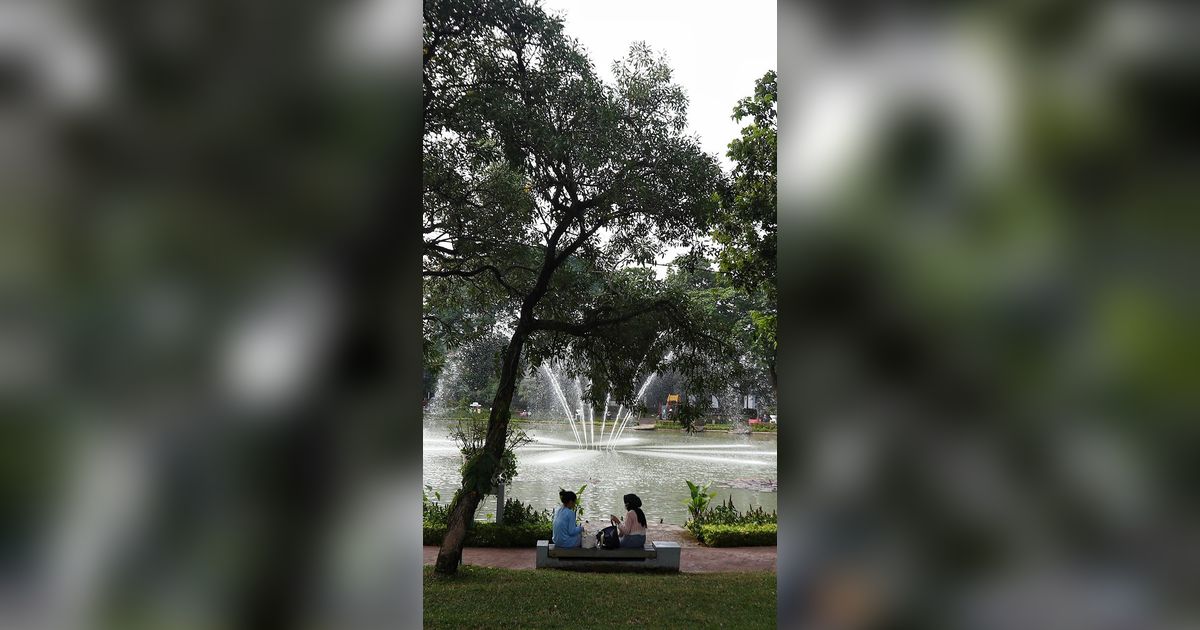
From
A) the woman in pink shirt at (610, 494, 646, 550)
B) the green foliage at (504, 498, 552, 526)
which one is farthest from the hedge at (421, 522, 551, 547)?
the woman in pink shirt at (610, 494, 646, 550)

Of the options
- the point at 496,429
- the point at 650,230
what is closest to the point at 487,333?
the point at 496,429

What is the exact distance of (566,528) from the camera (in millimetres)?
7922

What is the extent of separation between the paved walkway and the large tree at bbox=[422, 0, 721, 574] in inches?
54.3

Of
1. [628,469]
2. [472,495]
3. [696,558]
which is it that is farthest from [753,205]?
[628,469]

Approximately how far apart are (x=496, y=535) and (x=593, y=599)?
3.28 m

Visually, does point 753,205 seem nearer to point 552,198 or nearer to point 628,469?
point 552,198

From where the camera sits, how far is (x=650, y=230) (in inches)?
295

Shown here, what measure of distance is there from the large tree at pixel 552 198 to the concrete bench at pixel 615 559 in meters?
1.30

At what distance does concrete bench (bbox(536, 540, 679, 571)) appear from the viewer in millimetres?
7980
